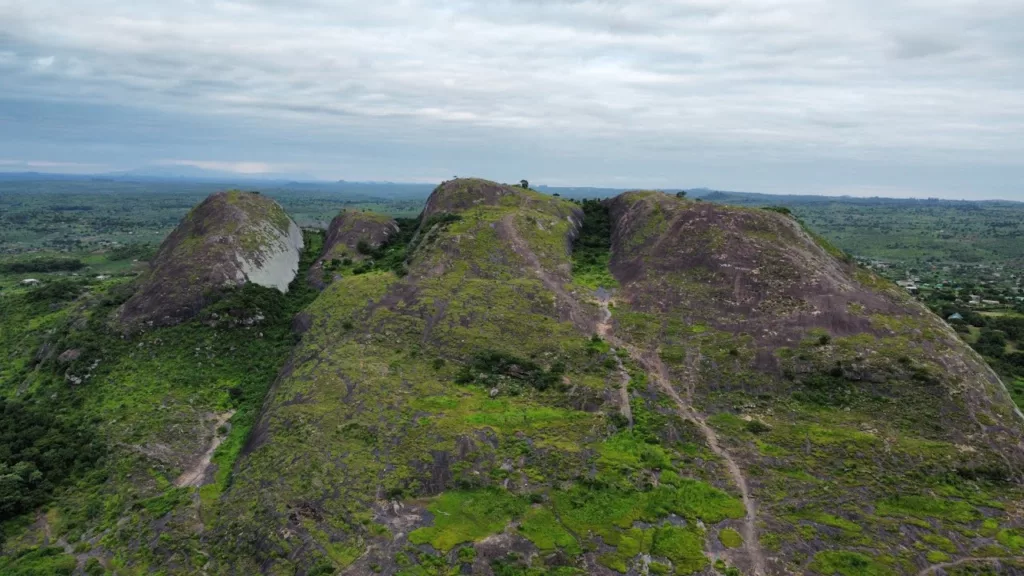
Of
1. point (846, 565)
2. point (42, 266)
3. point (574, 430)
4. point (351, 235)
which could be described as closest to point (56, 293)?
point (351, 235)

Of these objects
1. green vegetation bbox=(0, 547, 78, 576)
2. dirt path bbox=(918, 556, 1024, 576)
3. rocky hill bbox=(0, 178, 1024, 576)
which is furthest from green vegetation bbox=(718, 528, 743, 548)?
green vegetation bbox=(0, 547, 78, 576)

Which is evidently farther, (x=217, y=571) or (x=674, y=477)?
(x=674, y=477)

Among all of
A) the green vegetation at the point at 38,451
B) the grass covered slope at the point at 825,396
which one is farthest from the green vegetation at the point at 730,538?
the green vegetation at the point at 38,451

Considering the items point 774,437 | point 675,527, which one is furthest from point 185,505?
point 774,437

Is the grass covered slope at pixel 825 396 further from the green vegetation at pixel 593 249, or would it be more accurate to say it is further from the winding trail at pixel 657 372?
the green vegetation at pixel 593 249

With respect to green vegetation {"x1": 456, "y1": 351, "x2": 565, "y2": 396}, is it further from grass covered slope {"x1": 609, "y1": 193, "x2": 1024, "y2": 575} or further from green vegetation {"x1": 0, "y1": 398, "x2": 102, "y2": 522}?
green vegetation {"x1": 0, "y1": 398, "x2": 102, "y2": 522}

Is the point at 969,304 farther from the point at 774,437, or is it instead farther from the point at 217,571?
the point at 217,571
